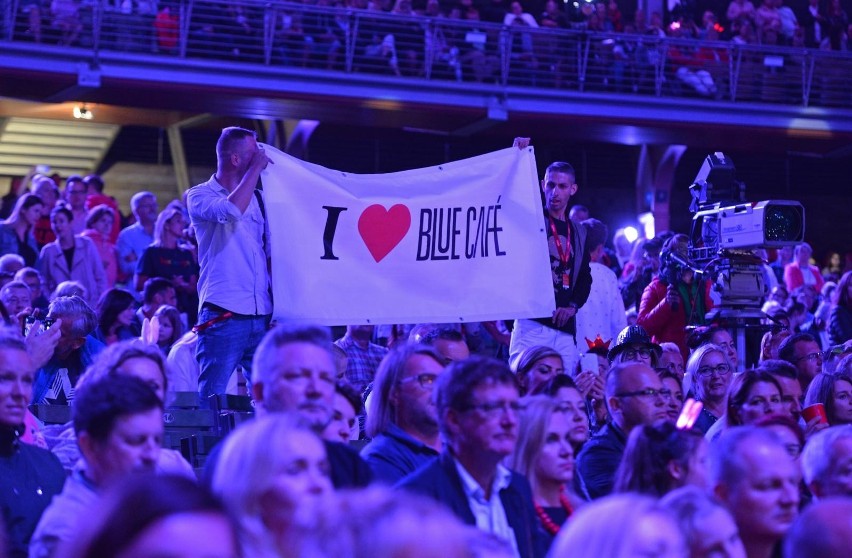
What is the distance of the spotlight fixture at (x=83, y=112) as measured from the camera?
1606 cm

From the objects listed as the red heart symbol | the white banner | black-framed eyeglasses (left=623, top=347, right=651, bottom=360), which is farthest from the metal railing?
black-framed eyeglasses (left=623, top=347, right=651, bottom=360)

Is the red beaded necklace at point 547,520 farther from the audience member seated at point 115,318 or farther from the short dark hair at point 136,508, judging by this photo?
the audience member seated at point 115,318

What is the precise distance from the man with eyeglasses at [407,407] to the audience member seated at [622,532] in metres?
2.21

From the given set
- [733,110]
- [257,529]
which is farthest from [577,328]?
[733,110]

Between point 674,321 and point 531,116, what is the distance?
25.4 ft

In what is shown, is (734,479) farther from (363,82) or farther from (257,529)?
(363,82)

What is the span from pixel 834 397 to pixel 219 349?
294cm

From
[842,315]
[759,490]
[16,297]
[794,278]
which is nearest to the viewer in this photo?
[759,490]

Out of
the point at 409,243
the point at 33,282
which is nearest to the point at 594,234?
the point at 409,243

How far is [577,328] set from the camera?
834cm

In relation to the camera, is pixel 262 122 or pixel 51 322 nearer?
pixel 51 322

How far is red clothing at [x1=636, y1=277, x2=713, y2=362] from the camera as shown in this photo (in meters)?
8.84

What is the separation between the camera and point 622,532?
254cm

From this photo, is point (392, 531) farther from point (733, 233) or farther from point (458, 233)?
point (733, 233)
